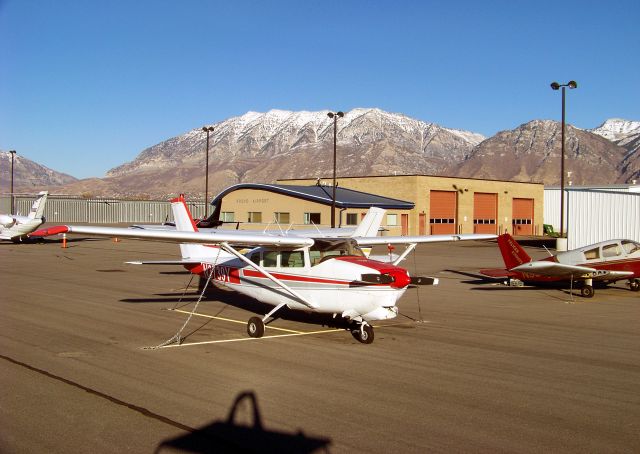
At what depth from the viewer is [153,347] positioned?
1173 cm

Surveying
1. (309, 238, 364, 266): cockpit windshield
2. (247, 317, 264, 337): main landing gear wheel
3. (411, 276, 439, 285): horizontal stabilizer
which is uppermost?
(309, 238, 364, 266): cockpit windshield

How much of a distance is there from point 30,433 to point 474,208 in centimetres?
6201

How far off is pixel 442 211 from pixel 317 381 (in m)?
55.0

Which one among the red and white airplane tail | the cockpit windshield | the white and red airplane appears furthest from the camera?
the red and white airplane tail

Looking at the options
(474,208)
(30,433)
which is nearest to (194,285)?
(30,433)

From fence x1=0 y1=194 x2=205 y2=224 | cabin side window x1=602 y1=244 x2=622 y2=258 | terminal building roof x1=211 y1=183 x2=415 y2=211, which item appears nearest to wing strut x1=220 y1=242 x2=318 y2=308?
cabin side window x1=602 y1=244 x2=622 y2=258

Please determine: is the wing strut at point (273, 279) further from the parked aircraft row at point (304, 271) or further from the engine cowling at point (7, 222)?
the engine cowling at point (7, 222)

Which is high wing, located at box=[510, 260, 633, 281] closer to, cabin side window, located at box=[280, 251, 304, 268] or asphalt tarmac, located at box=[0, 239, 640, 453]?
asphalt tarmac, located at box=[0, 239, 640, 453]

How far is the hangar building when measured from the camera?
5553 centimetres

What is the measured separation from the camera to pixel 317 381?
9422 millimetres

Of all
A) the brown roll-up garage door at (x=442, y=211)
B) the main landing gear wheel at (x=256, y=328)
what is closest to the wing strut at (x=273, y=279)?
→ the main landing gear wheel at (x=256, y=328)

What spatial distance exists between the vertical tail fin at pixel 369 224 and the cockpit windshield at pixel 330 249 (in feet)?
14.9

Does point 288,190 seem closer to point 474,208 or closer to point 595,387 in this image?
point 474,208

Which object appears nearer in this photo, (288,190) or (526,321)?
(526,321)
